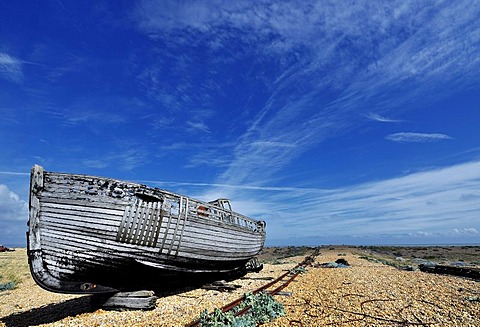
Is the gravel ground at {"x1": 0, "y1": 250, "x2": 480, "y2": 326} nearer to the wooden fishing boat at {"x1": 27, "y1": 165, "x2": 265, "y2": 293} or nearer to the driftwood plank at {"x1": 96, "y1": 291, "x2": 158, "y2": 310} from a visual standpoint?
the driftwood plank at {"x1": 96, "y1": 291, "x2": 158, "y2": 310}

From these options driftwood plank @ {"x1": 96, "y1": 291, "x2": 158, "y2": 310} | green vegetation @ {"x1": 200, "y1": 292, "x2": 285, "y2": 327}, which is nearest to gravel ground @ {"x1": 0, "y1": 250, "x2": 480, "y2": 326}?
driftwood plank @ {"x1": 96, "y1": 291, "x2": 158, "y2": 310}

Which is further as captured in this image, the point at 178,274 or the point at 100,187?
the point at 178,274

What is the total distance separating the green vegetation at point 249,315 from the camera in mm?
6266

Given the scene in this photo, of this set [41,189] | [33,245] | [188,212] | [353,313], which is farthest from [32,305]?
[353,313]

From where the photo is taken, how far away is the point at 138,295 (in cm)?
901

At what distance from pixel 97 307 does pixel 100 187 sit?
12.4ft

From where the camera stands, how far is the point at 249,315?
23.3 ft

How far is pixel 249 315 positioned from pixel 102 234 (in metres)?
4.75

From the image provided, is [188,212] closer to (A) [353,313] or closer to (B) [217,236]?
(B) [217,236]

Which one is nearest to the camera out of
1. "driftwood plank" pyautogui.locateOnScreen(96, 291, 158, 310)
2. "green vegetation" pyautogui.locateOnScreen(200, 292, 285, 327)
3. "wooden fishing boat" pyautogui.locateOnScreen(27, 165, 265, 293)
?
"green vegetation" pyautogui.locateOnScreen(200, 292, 285, 327)

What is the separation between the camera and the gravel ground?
278 inches

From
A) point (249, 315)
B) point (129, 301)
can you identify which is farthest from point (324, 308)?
point (129, 301)

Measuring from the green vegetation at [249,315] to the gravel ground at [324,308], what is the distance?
0.30 metres

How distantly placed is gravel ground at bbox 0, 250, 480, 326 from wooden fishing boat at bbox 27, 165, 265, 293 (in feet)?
3.39
